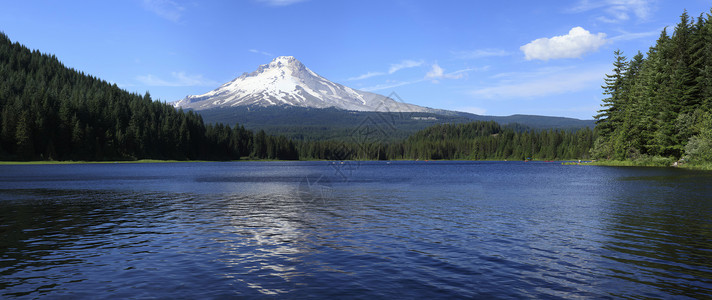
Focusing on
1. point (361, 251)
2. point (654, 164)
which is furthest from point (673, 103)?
point (361, 251)

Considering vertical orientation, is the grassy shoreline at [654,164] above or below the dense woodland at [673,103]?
below

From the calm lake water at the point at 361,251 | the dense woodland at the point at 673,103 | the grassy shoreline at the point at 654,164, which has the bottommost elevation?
the calm lake water at the point at 361,251

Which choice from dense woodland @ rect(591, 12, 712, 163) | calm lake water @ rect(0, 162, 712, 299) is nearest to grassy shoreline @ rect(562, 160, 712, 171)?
dense woodland @ rect(591, 12, 712, 163)

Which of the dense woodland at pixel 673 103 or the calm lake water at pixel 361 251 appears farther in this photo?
the dense woodland at pixel 673 103

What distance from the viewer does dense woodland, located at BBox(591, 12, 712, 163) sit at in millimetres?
97375

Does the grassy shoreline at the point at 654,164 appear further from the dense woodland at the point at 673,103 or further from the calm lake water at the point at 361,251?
the calm lake water at the point at 361,251

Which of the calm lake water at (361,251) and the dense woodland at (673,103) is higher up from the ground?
the dense woodland at (673,103)

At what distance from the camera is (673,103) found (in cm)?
10569

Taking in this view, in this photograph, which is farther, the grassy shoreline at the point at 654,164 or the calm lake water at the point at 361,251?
the grassy shoreline at the point at 654,164

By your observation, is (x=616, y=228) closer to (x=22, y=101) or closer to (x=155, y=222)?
(x=155, y=222)

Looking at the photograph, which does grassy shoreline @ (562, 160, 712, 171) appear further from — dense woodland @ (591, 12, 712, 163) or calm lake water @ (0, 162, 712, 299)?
calm lake water @ (0, 162, 712, 299)

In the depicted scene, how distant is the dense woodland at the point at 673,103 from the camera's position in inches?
3834

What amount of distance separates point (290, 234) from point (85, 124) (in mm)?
201835

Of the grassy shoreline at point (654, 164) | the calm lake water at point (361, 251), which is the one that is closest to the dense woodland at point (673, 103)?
the grassy shoreline at point (654, 164)
